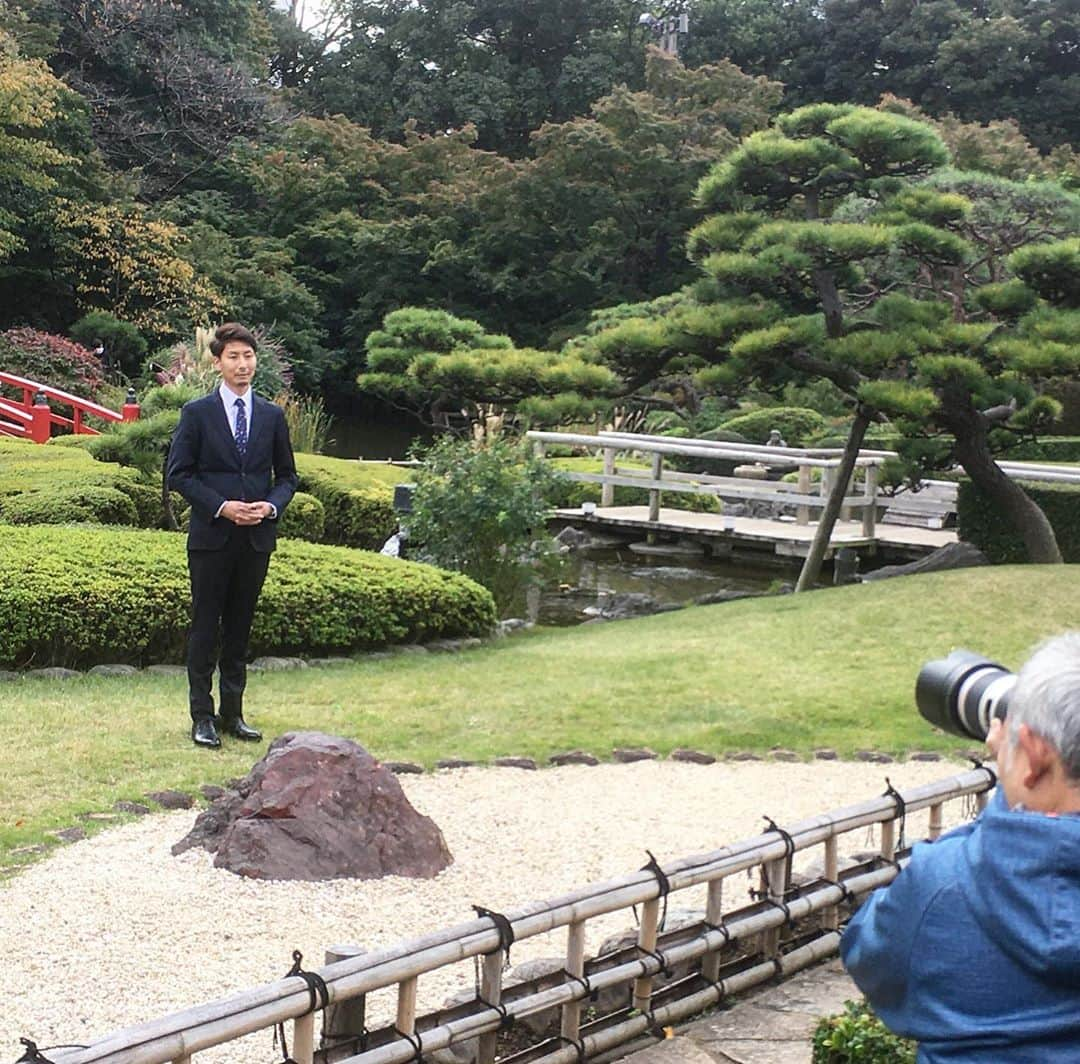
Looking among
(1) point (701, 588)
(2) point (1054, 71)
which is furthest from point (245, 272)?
(2) point (1054, 71)

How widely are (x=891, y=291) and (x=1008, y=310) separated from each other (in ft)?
4.06

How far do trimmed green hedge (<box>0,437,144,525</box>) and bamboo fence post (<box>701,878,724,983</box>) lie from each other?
7368 mm

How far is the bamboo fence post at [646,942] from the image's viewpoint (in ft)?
10.3

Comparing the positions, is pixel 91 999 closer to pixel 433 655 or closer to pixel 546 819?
pixel 546 819

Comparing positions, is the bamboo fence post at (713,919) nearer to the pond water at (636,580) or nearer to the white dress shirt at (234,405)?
the white dress shirt at (234,405)

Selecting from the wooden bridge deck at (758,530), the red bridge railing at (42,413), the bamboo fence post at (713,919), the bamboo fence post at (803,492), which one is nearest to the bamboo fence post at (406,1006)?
the bamboo fence post at (713,919)

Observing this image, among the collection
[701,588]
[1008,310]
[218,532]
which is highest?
[1008,310]

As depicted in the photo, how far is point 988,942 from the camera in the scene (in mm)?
1489

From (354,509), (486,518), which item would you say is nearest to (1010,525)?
(486,518)

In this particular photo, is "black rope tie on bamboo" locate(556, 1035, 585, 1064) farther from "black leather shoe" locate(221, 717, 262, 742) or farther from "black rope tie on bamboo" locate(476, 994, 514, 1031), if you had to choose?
"black leather shoe" locate(221, 717, 262, 742)

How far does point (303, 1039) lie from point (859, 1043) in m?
0.99

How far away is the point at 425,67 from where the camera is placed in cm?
3006

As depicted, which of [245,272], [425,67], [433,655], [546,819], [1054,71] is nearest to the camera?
[546,819]

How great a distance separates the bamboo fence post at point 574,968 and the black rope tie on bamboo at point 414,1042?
389mm
